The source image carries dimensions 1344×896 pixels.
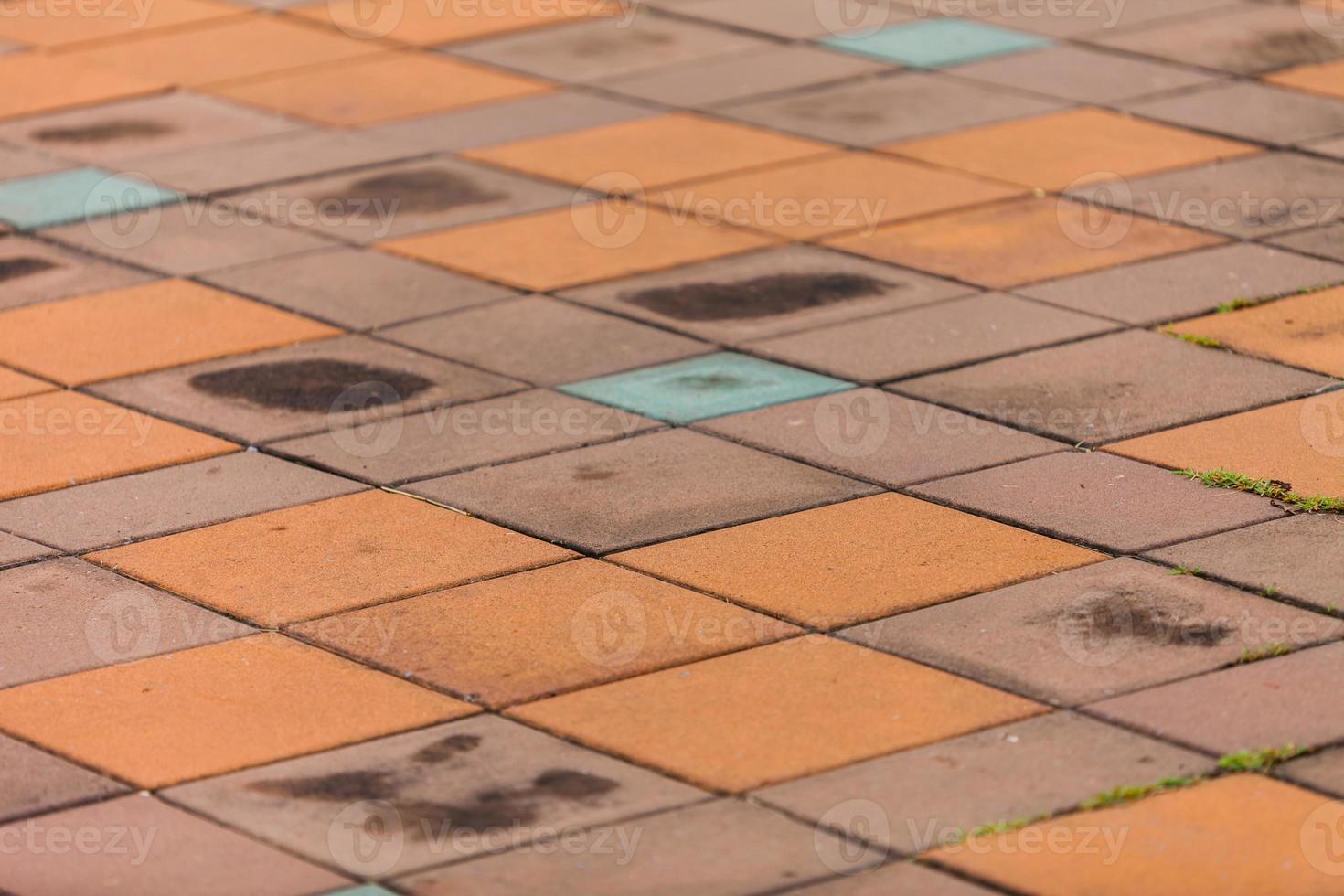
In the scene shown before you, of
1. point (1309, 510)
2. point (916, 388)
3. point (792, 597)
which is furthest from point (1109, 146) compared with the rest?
point (792, 597)

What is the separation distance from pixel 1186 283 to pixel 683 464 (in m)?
2.97

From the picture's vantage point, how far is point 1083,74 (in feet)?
42.1

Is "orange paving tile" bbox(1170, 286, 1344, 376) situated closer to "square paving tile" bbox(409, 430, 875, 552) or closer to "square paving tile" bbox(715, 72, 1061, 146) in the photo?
"square paving tile" bbox(409, 430, 875, 552)

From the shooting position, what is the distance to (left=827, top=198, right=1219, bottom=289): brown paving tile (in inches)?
393

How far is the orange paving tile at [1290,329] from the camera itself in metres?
8.85

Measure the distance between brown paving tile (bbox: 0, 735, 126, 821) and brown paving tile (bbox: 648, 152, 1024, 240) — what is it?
209 inches

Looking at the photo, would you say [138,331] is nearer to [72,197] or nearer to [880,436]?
[72,197]

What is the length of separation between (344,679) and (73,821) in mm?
1039

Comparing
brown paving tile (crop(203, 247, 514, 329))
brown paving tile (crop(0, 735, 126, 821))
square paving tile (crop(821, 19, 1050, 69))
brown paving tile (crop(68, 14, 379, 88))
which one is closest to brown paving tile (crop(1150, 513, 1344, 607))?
brown paving tile (crop(0, 735, 126, 821))

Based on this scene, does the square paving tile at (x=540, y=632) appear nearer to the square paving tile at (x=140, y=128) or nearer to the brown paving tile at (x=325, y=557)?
the brown paving tile at (x=325, y=557)

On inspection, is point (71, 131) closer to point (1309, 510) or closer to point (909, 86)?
point (909, 86)

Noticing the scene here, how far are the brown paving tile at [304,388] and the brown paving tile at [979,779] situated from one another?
3390mm

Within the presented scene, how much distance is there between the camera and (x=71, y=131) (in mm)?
12602

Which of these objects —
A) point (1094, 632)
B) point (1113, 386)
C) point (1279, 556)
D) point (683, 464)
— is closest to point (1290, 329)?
point (1113, 386)
